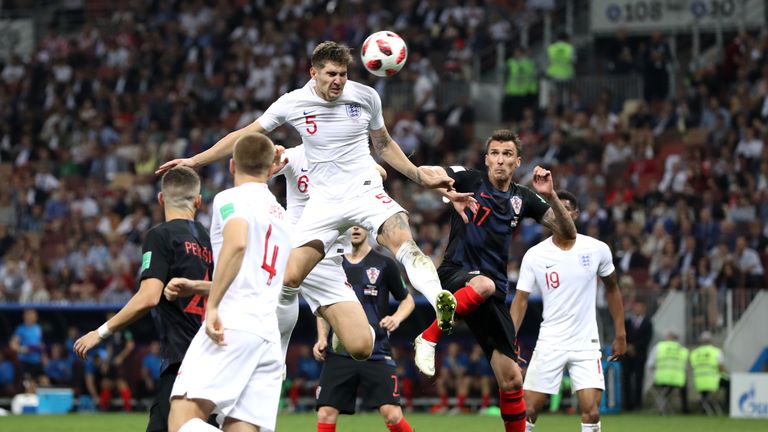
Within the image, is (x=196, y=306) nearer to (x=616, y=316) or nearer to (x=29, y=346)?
(x=616, y=316)

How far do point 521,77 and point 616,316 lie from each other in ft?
60.6

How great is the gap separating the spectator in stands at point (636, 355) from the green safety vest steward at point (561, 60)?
28.7 feet

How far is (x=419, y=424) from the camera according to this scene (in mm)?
20234

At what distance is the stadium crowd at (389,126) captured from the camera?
80.5 ft

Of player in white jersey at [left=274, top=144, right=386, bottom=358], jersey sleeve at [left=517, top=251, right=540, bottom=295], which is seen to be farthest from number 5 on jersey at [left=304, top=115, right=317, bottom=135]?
jersey sleeve at [left=517, top=251, right=540, bottom=295]

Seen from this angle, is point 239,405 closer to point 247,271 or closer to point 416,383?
point 247,271

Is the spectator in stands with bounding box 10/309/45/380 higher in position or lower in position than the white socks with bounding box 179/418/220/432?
lower

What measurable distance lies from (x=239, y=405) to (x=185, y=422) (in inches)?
14.8

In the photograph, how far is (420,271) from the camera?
10.5 m

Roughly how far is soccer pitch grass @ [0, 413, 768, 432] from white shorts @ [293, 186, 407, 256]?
7.65 m

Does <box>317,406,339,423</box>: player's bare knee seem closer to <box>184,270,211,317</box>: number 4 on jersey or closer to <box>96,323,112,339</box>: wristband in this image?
Answer: <box>184,270,211,317</box>: number 4 on jersey

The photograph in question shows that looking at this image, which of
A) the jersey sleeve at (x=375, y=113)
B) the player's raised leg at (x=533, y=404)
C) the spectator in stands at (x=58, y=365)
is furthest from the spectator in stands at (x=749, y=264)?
the jersey sleeve at (x=375, y=113)

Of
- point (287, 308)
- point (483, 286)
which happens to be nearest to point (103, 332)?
point (287, 308)

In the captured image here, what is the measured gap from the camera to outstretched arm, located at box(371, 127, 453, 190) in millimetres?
11039
